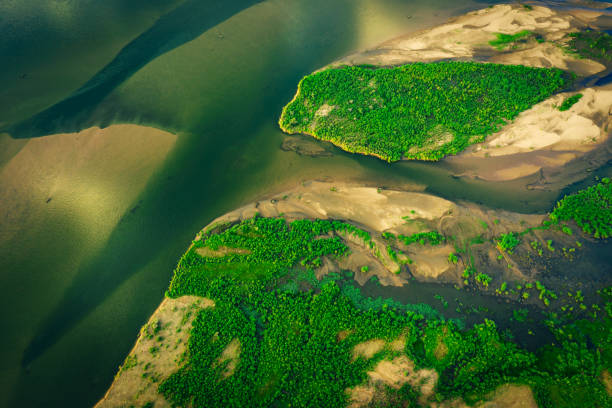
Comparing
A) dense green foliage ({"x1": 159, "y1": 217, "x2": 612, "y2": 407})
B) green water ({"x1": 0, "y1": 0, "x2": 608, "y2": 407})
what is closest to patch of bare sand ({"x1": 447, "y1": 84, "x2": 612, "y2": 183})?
green water ({"x1": 0, "y1": 0, "x2": 608, "y2": 407})

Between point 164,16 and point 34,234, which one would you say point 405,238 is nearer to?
point 34,234

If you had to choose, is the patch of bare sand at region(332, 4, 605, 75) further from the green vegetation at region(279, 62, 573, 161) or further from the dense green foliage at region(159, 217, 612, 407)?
the dense green foliage at region(159, 217, 612, 407)

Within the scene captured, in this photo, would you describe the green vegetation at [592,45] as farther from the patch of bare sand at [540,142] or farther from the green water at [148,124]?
the green water at [148,124]

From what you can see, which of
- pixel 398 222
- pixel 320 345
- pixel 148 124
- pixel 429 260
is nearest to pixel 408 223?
pixel 398 222

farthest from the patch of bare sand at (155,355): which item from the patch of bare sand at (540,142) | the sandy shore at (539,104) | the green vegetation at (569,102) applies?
the green vegetation at (569,102)

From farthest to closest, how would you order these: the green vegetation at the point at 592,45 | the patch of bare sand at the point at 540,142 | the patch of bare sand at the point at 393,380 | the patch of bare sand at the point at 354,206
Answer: the green vegetation at the point at 592,45 < the patch of bare sand at the point at 540,142 < the patch of bare sand at the point at 354,206 < the patch of bare sand at the point at 393,380

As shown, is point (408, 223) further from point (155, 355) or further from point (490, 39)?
point (490, 39)

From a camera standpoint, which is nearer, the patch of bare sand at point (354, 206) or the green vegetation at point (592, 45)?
the patch of bare sand at point (354, 206)
